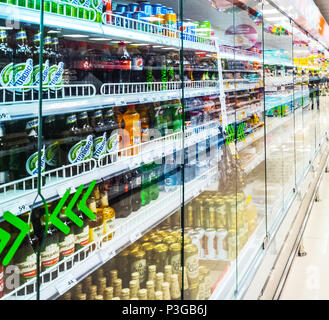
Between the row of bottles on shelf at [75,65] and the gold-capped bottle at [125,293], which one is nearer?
the row of bottles on shelf at [75,65]

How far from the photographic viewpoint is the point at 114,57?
182 cm

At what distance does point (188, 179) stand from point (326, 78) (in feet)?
26.8

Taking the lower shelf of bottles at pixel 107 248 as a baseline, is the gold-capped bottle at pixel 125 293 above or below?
below

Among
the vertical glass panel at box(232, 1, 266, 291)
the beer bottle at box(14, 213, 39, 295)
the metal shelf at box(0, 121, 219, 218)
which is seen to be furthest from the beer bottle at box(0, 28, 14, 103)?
the vertical glass panel at box(232, 1, 266, 291)

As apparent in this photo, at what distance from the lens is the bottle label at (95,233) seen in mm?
1482

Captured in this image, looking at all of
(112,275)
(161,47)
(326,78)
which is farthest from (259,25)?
(326,78)

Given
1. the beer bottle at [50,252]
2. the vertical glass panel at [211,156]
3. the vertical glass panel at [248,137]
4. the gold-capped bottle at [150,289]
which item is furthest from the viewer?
the vertical glass panel at [248,137]

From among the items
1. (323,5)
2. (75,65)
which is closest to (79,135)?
(75,65)

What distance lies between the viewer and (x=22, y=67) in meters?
1.18

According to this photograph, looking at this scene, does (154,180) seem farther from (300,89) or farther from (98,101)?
(300,89)

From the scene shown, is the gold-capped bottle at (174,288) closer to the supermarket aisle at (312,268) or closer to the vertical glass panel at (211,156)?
the vertical glass panel at (211,156)

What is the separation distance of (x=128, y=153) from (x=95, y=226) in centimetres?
37

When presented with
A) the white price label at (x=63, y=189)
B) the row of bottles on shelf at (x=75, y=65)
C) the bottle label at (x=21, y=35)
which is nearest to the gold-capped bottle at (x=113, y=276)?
the white price label at (x=63, y=189)
